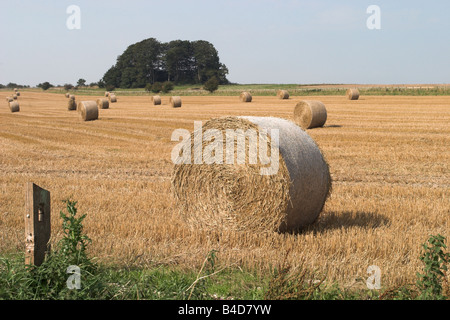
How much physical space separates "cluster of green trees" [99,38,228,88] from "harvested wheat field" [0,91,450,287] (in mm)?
78314

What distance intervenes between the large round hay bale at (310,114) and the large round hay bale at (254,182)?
14.1 metres

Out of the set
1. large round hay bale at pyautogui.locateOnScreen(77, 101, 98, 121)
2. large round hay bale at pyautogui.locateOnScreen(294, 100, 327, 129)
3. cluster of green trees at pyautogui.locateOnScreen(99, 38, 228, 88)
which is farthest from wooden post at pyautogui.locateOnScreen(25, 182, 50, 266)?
cluster of green trees at pyautogui.locateOnScreen(99, 38, 228, 88)

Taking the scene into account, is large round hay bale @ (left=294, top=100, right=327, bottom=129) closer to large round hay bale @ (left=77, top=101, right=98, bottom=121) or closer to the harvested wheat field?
the harvested wheat field

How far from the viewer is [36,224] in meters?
4.54

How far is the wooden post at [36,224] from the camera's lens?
444 centimetres

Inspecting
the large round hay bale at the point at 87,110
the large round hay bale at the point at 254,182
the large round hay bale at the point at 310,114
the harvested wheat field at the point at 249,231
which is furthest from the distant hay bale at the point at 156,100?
the large round hay bale at the point at 254,182

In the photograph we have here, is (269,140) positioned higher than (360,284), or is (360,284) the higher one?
(269,140)

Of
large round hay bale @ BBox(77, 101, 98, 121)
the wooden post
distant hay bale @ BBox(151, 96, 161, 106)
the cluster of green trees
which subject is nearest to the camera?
the wooden post

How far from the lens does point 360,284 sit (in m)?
4.81

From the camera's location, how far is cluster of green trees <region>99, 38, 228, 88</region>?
96.4 meters

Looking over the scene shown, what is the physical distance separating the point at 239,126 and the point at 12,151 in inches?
418

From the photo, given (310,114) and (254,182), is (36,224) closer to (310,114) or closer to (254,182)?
(254,182)
